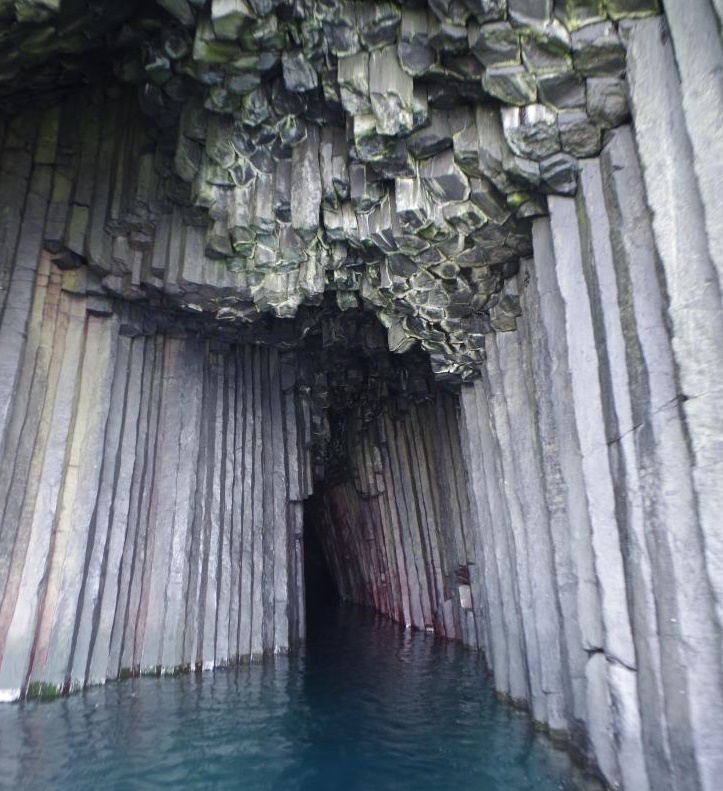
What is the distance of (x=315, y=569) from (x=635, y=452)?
18537 millimetres

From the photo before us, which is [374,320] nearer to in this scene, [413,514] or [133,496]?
[413,514]

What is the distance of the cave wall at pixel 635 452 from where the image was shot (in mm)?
3309

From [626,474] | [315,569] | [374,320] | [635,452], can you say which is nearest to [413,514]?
[374,320]

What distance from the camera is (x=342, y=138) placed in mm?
6355

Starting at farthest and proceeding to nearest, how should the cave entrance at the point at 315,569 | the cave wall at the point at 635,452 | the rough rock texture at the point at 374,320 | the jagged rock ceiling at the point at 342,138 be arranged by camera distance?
1. the cave entrance at the point at 315,569
2. the jagged rock ceiling at the point at 342,138
3. the rough rock texture at the point at 374,320
4. the cave wall at the point at 635,452

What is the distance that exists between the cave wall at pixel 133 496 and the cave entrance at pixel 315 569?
23.1 ft

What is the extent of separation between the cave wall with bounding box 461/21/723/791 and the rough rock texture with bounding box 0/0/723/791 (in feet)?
0.07

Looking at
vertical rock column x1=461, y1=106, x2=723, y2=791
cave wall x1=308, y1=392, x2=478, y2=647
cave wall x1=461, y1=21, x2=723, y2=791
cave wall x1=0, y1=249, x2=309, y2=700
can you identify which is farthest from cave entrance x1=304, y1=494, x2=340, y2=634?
cave wall x1=461, y1=21, x2=723, y2=791

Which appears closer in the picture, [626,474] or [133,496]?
[626,474]

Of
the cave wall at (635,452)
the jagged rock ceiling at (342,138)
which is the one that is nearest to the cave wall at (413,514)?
the jagged rock ceiling at (342,138)

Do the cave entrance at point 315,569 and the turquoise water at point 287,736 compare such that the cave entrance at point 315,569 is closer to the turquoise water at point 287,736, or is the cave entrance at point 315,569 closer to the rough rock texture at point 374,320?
the rough rock texture at point 374,320

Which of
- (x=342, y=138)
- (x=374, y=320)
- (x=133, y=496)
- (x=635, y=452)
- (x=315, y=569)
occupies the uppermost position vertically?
(x=342, y=138)

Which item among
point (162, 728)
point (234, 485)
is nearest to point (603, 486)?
point (162, 728)

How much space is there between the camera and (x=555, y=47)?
4.38 meters
